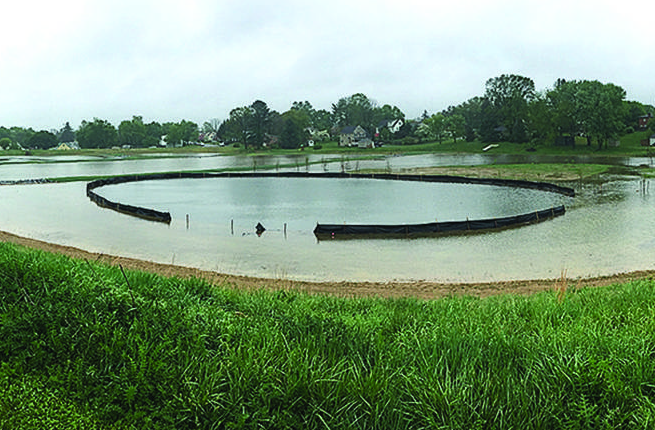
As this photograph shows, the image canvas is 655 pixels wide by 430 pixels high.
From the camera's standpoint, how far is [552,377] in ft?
18.9

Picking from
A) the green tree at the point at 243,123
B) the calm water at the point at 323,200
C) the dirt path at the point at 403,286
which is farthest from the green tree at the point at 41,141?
the dirt path at the point at 403,286

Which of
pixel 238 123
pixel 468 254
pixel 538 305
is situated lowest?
pixel 468 254

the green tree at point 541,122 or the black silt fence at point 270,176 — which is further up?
the green tree at point 541,122

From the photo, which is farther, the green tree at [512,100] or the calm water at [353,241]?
the green tree at [512,100]

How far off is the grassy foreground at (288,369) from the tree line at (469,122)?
89.5 meters

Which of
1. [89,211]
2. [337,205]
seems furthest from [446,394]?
[89,211]

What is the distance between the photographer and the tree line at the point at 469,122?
89.9m

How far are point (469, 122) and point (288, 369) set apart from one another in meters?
142

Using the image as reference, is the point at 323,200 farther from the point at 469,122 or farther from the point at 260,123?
the point at 469,122

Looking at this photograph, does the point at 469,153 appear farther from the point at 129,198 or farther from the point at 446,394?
the point at 446,394

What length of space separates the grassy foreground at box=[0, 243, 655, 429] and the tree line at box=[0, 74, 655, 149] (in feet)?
294

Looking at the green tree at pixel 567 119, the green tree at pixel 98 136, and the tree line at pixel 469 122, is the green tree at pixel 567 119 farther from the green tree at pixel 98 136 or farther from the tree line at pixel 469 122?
the green tree at pixel 98 136

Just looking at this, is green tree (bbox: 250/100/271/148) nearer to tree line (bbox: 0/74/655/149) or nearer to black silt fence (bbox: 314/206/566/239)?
tree line (bbox: 0/74/655/149)

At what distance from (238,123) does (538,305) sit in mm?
→ 126519
